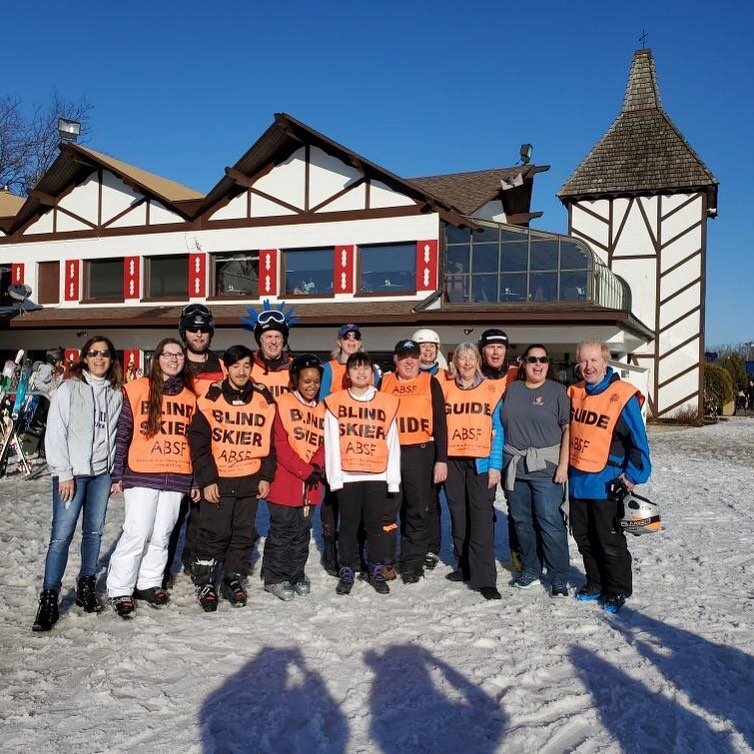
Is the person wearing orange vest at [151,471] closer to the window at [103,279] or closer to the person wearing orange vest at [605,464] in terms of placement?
the person wearing orange vest at [605,464]

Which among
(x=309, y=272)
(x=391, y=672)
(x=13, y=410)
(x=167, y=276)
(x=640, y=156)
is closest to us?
(x=391, y=672)

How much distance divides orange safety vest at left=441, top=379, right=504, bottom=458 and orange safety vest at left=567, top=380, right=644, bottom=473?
2.05 feet

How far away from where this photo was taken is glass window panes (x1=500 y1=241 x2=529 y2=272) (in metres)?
15.3

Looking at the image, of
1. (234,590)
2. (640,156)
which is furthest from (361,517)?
(640,156)

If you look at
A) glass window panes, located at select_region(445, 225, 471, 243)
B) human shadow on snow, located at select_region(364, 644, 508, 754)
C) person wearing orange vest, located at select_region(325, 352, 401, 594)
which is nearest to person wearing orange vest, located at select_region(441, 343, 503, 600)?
person wearing orange vest, located at select_region(325, 352, 401, 594)

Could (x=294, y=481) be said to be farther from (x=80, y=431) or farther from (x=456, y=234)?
(x=456, y=234)

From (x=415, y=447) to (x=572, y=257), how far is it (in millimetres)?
11222

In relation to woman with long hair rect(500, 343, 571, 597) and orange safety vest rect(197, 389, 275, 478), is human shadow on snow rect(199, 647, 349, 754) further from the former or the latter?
woman with long hair rect(500, 343, 571, 597)

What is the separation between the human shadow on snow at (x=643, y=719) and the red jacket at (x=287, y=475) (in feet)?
6.96

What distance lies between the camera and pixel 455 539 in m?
5.09

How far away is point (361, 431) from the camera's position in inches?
186

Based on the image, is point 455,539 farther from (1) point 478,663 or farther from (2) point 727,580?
(2) point 727,580

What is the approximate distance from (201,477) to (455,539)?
201 cm

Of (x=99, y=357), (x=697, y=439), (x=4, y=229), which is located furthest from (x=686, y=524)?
(x=4, y=229)
